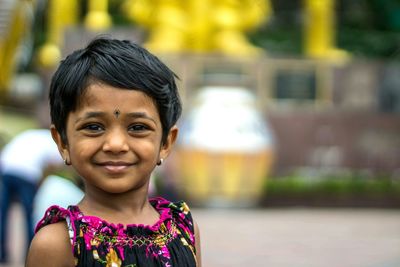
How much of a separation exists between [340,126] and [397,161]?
108 centimetres

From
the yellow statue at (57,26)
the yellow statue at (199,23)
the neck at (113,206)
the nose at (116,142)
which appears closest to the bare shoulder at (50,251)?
the neck at (113,206)

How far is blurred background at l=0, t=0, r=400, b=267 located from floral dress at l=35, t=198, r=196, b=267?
7.45 meters

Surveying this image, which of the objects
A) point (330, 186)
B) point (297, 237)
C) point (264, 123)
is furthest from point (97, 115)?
point (330, 186)

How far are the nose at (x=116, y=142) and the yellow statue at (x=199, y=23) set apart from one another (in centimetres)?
1347

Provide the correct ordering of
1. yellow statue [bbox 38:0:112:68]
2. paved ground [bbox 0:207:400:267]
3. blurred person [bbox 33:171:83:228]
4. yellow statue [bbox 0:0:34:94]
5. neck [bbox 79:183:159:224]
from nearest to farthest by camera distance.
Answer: neck [bbox 79:183:159:224] < blurred person [bbox 33:171:83:228] < paved ground [bbox 0:207:400:267] < yellow statue [bbox 38:0:112:68] < yellow statue [bbox 0:0:34:94]

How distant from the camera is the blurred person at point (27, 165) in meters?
6.21

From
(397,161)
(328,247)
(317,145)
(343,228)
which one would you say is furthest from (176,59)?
(328,247)

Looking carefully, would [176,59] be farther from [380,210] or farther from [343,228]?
[343,228]

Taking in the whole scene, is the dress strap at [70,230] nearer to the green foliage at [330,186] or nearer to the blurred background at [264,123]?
the blurred background at [264,123]

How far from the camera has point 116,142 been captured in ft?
6.87

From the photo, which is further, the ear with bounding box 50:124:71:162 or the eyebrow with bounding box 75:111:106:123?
the ear with bounding box 50:124:71:162

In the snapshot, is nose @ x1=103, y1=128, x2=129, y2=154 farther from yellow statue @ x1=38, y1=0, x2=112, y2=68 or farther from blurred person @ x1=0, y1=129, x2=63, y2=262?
yellow statue @ x1=38, y1=0, x2=112, y2=68

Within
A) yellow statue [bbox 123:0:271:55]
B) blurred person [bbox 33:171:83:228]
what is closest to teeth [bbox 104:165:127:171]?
blurred person [bbox 33:171:83:228]

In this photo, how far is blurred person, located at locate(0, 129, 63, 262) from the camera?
6207 millimetres
